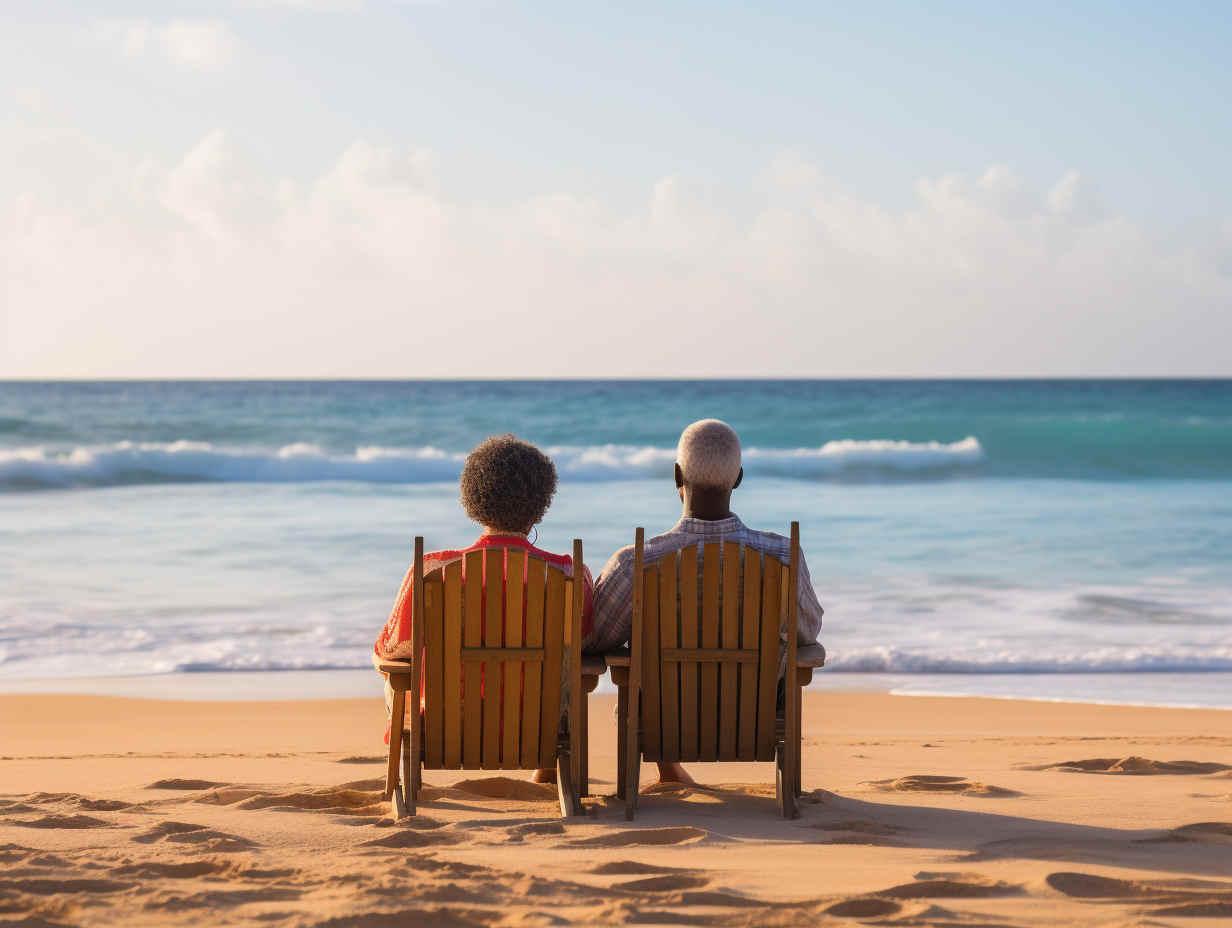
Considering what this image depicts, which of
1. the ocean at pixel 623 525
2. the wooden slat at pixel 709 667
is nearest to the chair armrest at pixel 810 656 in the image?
the wooden slat at pixel 709 667

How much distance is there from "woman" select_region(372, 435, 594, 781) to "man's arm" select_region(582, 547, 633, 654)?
61mm

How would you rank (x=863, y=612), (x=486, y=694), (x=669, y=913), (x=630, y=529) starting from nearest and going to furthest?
(x=669, y=913), (x=486, y=694), (x=863, y=612), (x=630, y=529)

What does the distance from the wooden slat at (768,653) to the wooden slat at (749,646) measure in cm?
1

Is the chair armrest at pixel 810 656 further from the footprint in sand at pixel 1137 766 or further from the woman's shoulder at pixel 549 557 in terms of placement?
the footprint in sand at pixel 1137 766

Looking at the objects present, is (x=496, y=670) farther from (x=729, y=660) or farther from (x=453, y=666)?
(x=729, y=660)

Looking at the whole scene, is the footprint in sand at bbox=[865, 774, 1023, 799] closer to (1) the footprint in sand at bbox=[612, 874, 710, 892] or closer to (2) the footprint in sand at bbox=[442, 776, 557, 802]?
(2) the footprint in sand at bbox=[442, 776, 557, 802]

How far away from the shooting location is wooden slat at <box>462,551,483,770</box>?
434 centimetres

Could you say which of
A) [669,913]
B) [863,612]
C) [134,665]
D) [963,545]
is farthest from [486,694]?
[963,545]

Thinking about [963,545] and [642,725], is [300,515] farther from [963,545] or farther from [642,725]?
[642,725]

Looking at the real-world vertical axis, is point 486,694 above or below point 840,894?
above

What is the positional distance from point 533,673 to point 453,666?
0.83ft

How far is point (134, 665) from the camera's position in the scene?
890 cm

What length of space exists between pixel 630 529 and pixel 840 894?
14.2 m

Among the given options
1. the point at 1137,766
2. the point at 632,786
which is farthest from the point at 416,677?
the point at 1137,766
